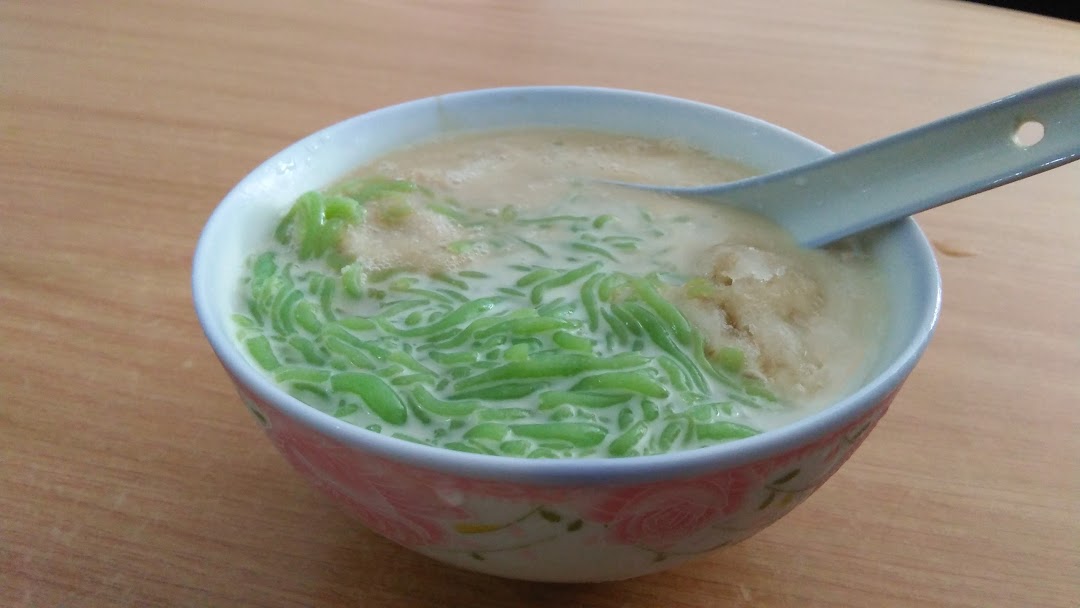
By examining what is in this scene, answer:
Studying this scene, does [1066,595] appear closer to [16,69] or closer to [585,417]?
[585,417]

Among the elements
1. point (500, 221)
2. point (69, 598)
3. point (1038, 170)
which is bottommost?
point (69, 598)

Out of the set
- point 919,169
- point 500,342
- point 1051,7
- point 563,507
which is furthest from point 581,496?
point 1051,7

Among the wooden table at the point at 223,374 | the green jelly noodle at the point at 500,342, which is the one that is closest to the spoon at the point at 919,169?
the green jelly noodle at the point at 500,342

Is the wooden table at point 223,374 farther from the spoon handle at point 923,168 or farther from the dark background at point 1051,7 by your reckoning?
the dark background at point 1051,7

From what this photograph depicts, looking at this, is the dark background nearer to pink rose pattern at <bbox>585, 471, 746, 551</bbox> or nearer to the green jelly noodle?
the green jelly noodle

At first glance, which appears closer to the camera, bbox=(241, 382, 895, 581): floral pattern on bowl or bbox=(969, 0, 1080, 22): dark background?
bbox=(241, 382, 895, 581): floral pattern on bowl

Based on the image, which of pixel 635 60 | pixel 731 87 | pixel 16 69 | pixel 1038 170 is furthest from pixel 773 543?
pixel 16 69

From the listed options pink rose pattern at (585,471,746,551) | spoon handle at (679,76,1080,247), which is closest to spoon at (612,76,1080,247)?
spoon handle at (679,76,1080,247)
